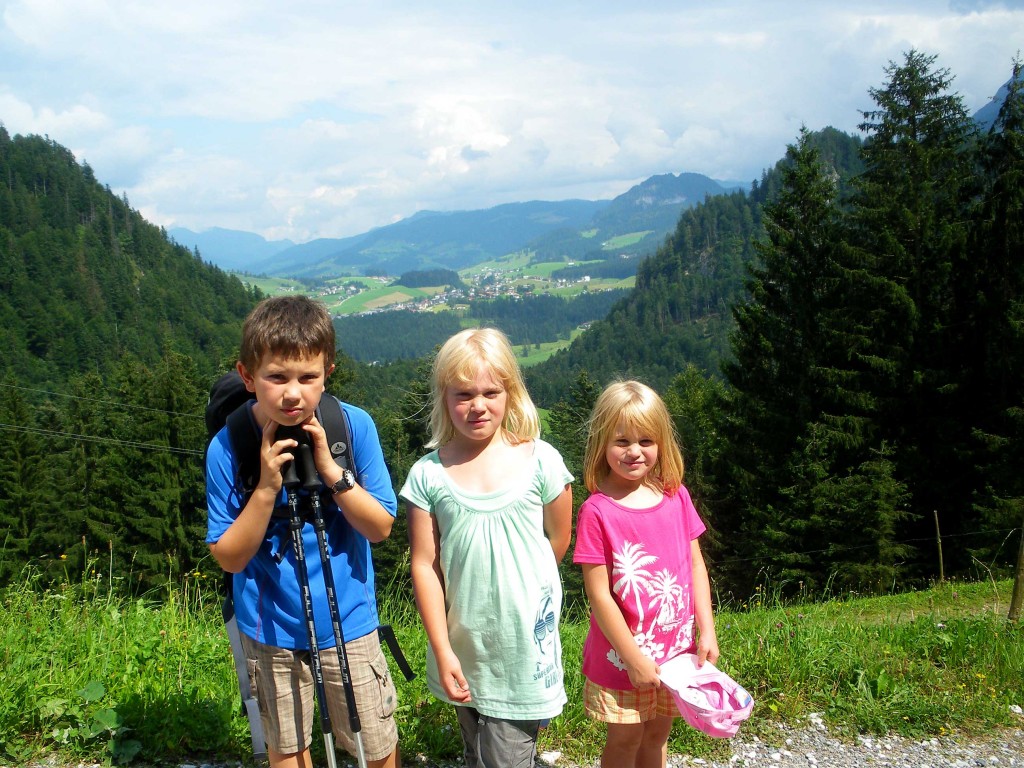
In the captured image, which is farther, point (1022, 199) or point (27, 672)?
point (1022, 199)

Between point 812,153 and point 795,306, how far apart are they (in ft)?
16.8

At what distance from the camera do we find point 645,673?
8.39 ft

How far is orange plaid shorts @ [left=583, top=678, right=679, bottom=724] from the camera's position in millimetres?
2643

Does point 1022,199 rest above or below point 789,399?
above

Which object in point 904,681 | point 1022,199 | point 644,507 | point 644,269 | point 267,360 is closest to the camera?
point 267,360

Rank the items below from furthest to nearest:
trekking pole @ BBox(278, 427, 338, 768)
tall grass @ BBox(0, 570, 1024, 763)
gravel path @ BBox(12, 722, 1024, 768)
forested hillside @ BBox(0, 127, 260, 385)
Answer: forested hillside @ BBox(0, 127, 260, 385)
gravel path @ BBox(12, 722, 1024, 768)
tall grass @ BBox(0, 570, 1024, 763)
trekking pole @ BBox(278, 427, 338, 768)

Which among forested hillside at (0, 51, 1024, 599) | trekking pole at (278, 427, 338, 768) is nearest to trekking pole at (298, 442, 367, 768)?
trekking pole at (278, 427, 338, 768)

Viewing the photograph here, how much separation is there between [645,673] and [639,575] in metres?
0.31

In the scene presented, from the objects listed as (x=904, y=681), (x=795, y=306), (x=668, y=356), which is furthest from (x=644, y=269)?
(x=904, y=681)

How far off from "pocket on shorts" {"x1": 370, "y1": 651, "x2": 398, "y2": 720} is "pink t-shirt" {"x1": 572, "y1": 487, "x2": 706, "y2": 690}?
70 cm

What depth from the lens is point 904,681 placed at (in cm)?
388

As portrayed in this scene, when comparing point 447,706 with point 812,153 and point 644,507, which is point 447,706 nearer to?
point 644,507

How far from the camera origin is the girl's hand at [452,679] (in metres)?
2.34

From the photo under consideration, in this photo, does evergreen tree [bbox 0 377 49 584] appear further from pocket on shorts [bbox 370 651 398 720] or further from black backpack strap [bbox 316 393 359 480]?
black backpack strap [bbox 316 393 359 480]
